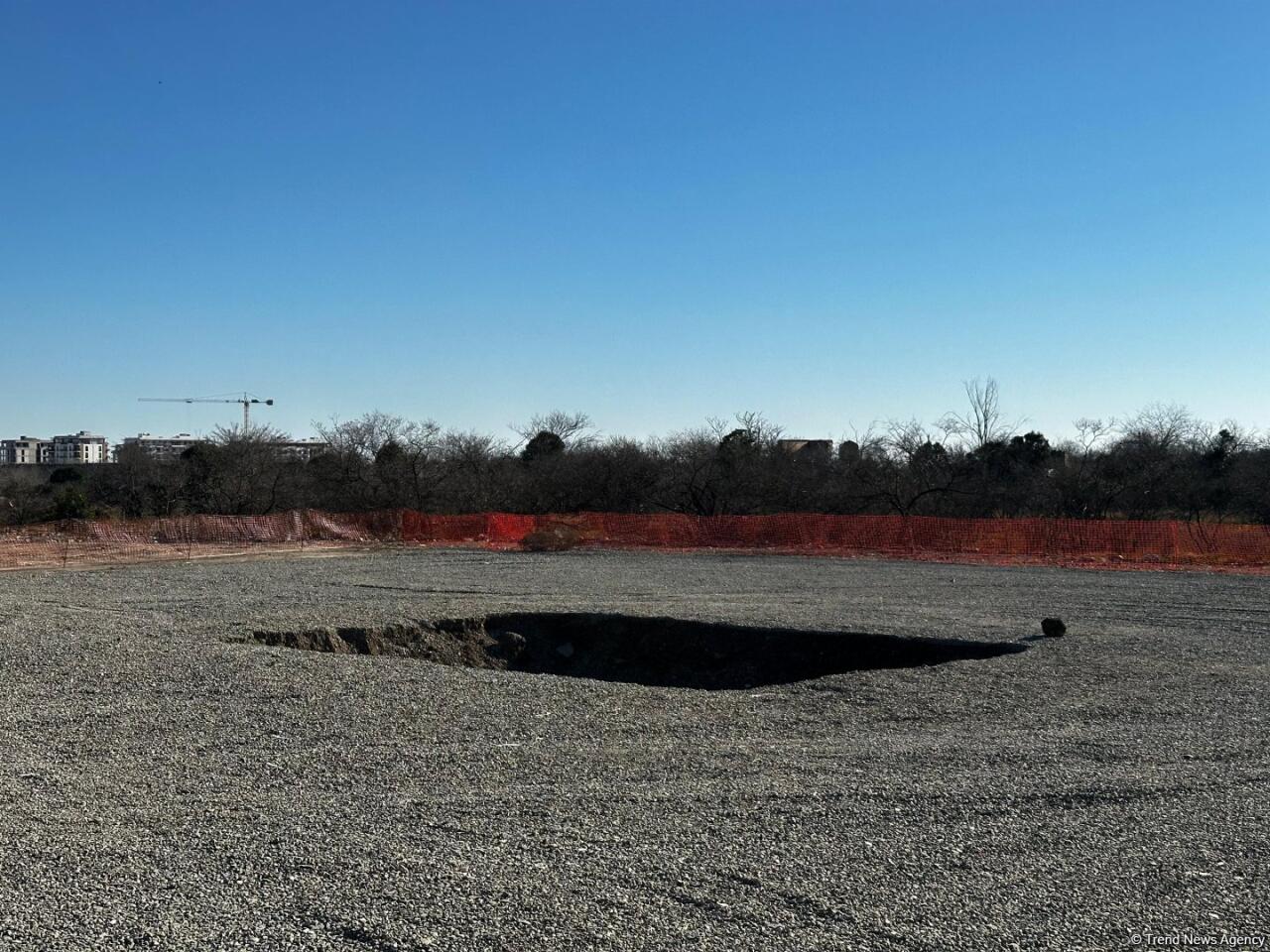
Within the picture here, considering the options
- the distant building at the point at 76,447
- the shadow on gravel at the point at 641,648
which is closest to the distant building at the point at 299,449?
the shadow on gravel at the point at 641,648

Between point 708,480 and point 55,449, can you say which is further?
point 55,449

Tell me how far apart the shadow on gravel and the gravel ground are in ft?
5.15

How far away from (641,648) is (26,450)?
169490 millimetres

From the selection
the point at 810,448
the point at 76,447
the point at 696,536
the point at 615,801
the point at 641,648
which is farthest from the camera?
the point at 76,447

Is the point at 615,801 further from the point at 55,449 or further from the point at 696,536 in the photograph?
the point at 55,449

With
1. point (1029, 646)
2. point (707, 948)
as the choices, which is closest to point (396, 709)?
point (707, 948)

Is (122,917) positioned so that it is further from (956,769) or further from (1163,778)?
(1163,778)

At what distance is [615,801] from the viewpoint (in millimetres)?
7215

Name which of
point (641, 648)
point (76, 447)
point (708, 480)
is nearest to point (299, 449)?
point (708, 480)

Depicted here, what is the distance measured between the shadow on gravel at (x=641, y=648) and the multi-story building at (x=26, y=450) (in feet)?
517

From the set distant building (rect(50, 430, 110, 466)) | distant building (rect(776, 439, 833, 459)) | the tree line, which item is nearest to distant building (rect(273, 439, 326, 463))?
the tree line

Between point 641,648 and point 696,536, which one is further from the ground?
point 696,536

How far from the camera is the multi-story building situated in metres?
155

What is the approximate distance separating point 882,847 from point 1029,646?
31.7ft
